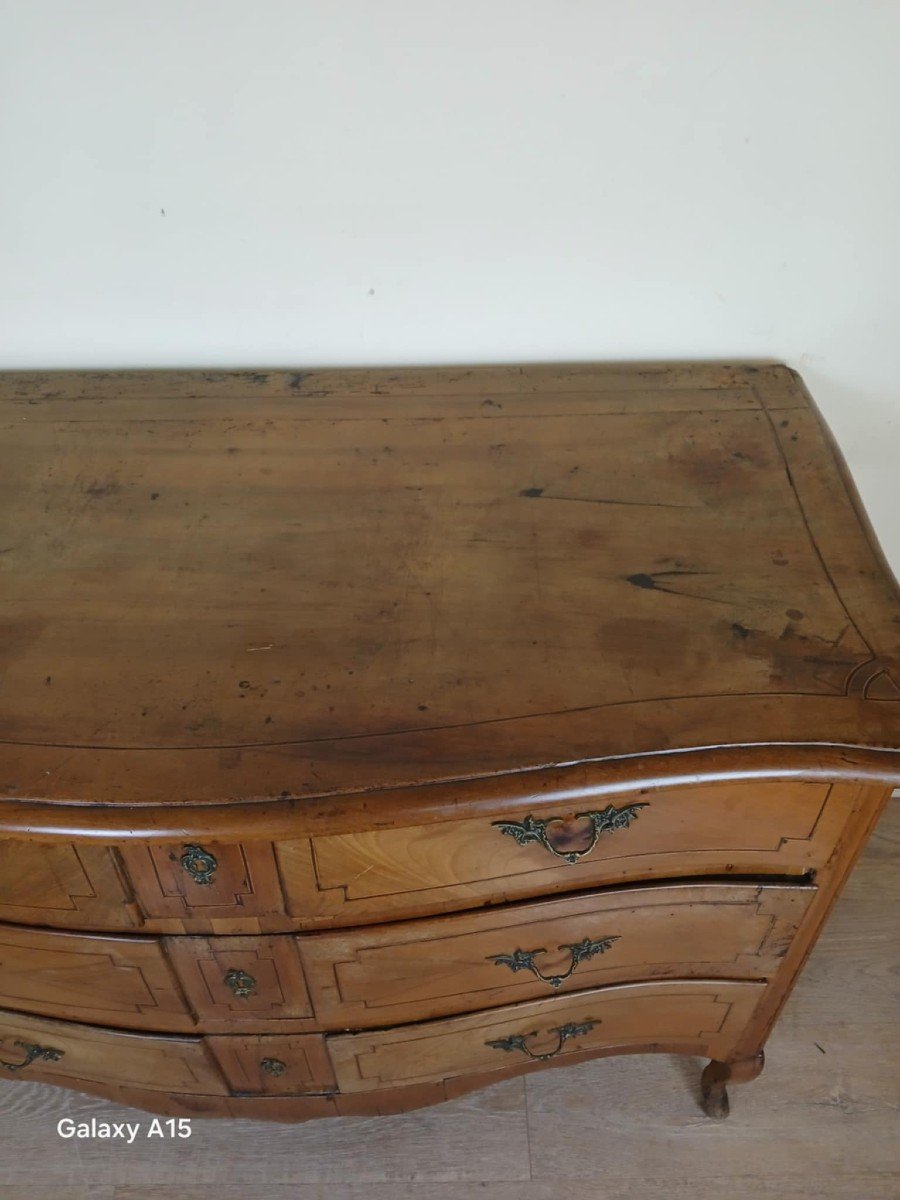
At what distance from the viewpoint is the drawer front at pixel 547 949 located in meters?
0.90

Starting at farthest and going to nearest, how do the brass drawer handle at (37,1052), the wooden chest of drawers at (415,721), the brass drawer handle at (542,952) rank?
the brass drawer handle at (37,1052)
the brass drawer handle at (542,952)
the wooden chest of drawers at (415,721)

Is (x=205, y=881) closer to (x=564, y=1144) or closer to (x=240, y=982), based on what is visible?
(x=240, y=982)

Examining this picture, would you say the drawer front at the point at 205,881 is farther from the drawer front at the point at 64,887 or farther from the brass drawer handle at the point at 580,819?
the brass drawer handle at the point at 580,819

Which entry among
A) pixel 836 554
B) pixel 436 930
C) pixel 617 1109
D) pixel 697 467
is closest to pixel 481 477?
pixel 697 467

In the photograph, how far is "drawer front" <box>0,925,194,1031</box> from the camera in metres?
0.88

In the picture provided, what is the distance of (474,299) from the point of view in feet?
3.58

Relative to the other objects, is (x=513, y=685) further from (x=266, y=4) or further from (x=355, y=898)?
(x=266, y=4)

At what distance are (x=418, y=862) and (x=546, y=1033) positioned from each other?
435 mm

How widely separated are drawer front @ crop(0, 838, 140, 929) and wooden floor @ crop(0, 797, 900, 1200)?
0.66m

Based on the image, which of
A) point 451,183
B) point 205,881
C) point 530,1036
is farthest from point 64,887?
point 451,183

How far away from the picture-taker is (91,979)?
0.94 meters

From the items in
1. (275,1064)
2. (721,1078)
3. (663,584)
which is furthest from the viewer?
(721,1078)

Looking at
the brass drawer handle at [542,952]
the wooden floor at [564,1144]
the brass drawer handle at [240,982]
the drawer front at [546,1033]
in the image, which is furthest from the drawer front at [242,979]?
the wooden floor at [564,1144]

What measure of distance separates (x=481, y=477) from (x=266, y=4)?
520mm
